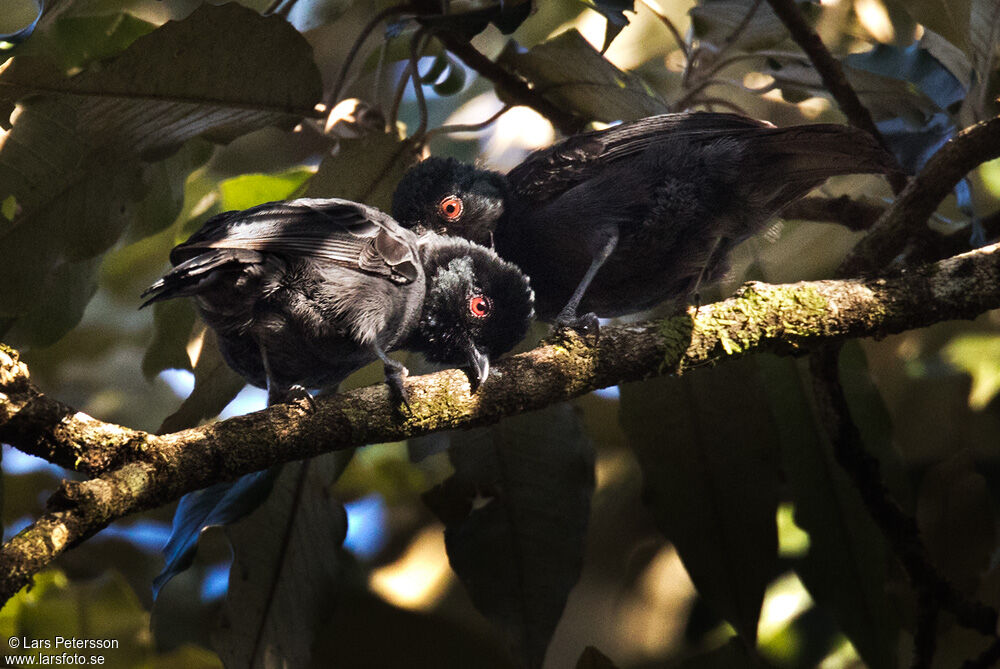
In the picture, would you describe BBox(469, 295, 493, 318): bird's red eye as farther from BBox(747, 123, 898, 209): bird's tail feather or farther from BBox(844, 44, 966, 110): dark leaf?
BBox(844, 44, 966, 110): dark leaf

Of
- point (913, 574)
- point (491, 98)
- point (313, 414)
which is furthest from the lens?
point (491, 98)

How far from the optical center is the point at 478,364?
2.42 meters

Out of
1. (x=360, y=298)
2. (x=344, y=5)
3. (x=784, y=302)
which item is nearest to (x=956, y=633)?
(x=784, y=302)

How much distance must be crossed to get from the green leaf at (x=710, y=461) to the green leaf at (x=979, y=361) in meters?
1.42

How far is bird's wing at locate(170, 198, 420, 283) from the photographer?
234 cm

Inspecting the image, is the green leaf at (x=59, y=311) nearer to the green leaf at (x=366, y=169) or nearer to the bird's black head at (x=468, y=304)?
the green leaf at (x=366, y=169)

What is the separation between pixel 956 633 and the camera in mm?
3809

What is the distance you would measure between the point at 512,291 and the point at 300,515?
1.25 m

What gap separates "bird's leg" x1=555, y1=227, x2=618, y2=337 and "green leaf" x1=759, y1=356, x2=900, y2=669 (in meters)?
1.17

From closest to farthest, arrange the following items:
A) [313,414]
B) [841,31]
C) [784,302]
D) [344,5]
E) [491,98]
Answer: [313,414], [784,302], [344,5], [491,98], [841,31]

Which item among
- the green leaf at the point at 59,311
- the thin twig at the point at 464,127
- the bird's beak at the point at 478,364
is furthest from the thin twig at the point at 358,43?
the bird's beak at the point at 478,364

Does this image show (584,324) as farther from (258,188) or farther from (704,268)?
(258,188)

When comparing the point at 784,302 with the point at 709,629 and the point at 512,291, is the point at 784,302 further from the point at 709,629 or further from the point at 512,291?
the point at 709,629

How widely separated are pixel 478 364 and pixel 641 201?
1.04 metres
